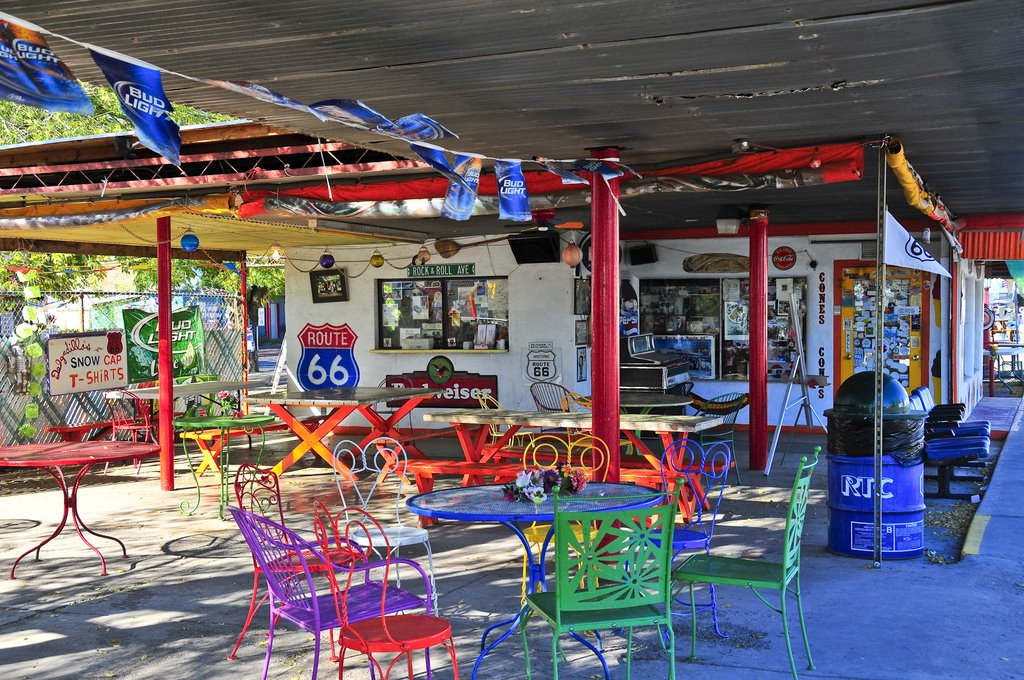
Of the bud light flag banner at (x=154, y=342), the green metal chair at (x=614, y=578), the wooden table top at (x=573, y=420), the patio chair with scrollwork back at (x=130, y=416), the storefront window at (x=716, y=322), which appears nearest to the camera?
the green metal chair at (x=614, y=578)

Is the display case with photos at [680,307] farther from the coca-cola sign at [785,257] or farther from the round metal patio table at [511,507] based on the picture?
the round metal patio table at [511,507]

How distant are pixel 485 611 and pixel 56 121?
60.6 ft

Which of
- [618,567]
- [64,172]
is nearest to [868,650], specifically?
[618,567]

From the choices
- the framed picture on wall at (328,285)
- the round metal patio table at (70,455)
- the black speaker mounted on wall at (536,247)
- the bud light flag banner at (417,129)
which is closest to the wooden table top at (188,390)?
the framed picture on wall at (328,285)

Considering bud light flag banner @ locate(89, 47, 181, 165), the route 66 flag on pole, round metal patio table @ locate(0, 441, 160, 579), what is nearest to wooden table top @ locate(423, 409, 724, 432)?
the route 66 flag on pole

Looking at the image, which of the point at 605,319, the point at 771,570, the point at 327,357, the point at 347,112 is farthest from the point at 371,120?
the point at 327,357

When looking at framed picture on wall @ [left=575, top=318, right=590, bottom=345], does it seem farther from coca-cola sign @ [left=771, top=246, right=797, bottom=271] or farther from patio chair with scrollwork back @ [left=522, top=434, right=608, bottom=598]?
patio chair with scrollwork back @ [left=522, top=434, right=608, bottom=598]

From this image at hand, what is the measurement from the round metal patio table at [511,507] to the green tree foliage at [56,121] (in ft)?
49.3

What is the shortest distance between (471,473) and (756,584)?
4081 millimetres

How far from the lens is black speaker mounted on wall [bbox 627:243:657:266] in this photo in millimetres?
14383

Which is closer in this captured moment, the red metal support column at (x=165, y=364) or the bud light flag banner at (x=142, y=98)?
the bud light flag banner at (x=142, y=98)

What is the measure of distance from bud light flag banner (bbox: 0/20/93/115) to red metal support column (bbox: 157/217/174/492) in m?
7.11

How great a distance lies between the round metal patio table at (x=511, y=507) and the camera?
461 cm

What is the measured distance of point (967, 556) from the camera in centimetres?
694
